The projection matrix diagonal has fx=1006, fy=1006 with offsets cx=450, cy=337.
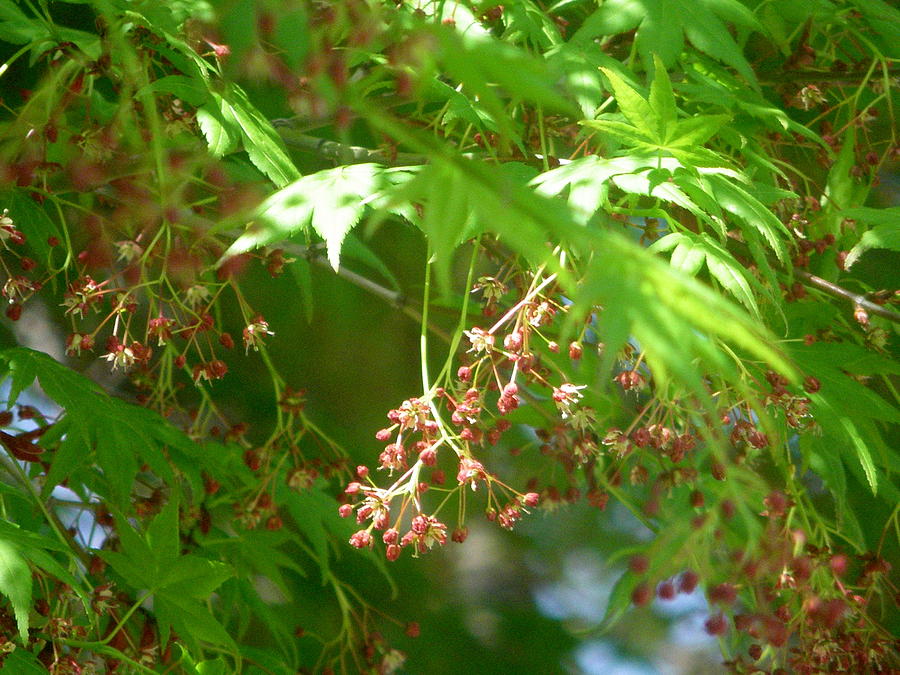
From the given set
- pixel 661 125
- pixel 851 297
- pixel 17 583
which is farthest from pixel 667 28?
pixel 17 583

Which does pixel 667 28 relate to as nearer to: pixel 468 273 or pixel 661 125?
pixel 661 125

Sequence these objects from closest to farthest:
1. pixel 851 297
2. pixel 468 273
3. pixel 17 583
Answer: pixel 17 583, pixel 851 297, pixel 468 273

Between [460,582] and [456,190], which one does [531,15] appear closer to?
[456,190]

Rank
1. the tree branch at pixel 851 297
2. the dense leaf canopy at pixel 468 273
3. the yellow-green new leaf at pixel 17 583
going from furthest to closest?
the tree branch at pixel 851 297, the yellow-green new leaf at pixel 17 583, the dense leaf canopy at pixel 468 273

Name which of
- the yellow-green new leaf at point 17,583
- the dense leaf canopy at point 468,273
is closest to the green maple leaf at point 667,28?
the dense leaf canopy at point 468,273

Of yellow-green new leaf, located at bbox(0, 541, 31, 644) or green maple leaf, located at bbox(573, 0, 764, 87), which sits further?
green maple leaf, located at bbox(573, 0, 764, 87)

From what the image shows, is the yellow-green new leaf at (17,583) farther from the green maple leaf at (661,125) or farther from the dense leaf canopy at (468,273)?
the green maple leaf at (661,125)

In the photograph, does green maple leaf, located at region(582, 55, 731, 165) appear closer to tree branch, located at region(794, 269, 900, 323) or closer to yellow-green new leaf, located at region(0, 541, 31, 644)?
tree branch, located at region(794, 269, 900, 323)

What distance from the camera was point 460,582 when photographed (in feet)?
8.21

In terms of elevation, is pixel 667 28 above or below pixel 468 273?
A: above

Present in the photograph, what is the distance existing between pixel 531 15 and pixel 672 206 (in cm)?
27

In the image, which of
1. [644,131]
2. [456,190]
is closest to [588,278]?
[456,190]

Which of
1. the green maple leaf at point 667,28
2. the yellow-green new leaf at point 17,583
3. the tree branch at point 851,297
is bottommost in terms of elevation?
the tree branch at point 851,297

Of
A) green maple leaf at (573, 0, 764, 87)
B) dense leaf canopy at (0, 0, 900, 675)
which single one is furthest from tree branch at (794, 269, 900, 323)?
green maple leaf at (573, 0, 764, 87)
